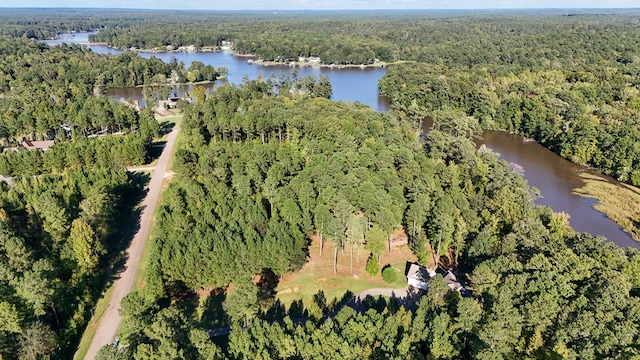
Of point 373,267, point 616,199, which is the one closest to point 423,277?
point 373,267

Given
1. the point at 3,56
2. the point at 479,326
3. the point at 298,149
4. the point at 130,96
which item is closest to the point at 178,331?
the point at 479,326

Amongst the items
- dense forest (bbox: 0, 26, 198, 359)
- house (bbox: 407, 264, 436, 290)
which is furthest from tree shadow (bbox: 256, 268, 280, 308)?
dense forest (bbox: 0, 26, 198, 359)

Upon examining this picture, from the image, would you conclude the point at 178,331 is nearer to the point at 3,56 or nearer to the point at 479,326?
the point at 479,326

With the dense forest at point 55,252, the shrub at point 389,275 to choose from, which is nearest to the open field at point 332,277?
the shrub at point 389,275

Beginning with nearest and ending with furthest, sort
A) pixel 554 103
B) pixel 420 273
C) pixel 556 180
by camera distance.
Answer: pixel 420 273, pixel 556 180, pixel 554 103

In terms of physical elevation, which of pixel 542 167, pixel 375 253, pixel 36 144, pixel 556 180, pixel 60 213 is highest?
pixel 36 144

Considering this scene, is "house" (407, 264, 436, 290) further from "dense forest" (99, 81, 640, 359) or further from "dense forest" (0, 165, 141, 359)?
"dense forest" (0, 165, 141, 359)

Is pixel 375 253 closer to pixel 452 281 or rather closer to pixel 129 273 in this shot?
pixel 452 281
